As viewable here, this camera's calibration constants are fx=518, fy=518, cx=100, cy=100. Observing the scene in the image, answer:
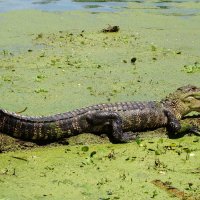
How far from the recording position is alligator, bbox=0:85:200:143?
4.86 metres

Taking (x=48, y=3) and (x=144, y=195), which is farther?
(x=48, y=3)

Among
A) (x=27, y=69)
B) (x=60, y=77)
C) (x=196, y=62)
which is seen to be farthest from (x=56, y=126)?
(x=196, y=62)

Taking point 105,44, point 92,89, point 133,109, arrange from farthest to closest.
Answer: point 105,44 < point 92,89 < point 133,109

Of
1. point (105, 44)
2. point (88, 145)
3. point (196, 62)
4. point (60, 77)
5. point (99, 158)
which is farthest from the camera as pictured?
point (105, 44)

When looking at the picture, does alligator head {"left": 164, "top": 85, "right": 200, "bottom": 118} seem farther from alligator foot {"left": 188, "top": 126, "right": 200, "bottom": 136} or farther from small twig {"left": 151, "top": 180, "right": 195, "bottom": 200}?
small twig {"left": 151, "top": 180, "right": 195, "bottom": 200}

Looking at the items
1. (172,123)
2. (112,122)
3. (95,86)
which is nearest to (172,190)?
(112,122)

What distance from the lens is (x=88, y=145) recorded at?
4.95m

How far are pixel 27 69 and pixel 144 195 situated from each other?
3.98 metres

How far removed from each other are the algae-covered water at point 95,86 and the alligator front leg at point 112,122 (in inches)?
4.2

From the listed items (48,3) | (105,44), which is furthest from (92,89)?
(48,3)

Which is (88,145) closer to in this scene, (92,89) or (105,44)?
(92,89)

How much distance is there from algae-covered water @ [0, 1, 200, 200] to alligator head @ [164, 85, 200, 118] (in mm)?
388

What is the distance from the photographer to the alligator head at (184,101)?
5.60m

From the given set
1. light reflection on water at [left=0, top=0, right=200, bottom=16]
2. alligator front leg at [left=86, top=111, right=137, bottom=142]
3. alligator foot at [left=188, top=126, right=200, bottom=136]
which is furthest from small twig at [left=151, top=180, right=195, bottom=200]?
light reflection on water at [left=0, top=0, right=200, bottom=16]
